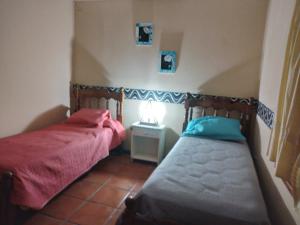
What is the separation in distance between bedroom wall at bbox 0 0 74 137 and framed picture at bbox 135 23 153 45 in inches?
41.5

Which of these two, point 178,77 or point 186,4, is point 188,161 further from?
point 186,4

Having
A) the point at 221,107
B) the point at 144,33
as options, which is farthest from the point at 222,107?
the point at 144,33

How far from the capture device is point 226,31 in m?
2.98

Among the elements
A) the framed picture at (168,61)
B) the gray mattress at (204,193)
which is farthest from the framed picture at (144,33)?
the gray mattress at (204,193)

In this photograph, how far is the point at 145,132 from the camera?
3.18 m

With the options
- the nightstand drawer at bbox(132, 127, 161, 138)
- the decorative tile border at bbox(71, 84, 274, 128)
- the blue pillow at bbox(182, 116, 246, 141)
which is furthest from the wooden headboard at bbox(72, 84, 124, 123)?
the blue pillow at bbox(182, 116, 246, 141)

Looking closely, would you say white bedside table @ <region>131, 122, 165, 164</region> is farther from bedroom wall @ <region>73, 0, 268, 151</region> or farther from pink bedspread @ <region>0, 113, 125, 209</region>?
pink bedspread @ <region>0, 113, 125, 209</region>

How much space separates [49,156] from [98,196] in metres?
0.67

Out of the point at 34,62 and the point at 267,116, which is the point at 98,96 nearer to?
the point at 34,62

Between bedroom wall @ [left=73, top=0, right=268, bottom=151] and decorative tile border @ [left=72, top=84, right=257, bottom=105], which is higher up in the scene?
bedroom wall @ [left=73, top=0, right=268, bottom=151]

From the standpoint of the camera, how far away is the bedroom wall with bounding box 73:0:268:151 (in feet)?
9.64

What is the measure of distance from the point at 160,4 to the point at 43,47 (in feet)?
5.38

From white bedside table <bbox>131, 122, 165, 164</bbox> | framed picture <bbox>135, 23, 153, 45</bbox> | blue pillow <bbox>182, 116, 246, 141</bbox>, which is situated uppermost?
Answer: framed picture <bbox>135, 23, 153, 45</bbox>

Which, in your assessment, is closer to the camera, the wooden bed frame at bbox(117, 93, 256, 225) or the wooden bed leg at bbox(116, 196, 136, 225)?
the wooden bed leg at bbox(116, 196, 136, 225)
